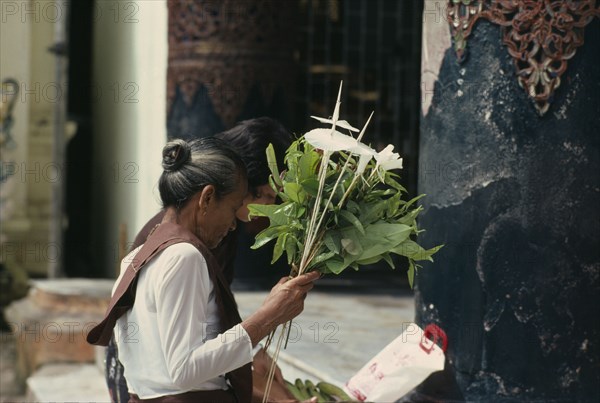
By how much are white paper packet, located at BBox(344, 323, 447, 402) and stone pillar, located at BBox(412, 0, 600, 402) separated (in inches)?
33.6

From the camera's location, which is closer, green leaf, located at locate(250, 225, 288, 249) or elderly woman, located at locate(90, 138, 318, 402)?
elderly woman, located at locate(90, 138, 318, 402)

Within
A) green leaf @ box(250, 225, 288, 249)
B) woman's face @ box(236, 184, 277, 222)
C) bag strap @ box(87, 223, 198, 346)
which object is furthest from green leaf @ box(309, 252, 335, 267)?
woman's face @ box(236, 184, 277, 222)

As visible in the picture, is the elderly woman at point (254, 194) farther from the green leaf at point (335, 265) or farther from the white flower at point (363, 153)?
the white flower at point (363, 153)

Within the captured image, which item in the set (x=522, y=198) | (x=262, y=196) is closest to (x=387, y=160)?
(x=262, y=196)

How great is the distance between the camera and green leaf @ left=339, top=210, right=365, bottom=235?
9.89 feet

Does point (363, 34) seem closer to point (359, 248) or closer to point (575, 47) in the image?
point (575, 47)

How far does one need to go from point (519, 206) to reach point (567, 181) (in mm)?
204

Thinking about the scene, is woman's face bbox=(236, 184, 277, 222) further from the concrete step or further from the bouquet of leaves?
the concrete step

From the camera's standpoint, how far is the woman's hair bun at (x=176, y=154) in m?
2.93

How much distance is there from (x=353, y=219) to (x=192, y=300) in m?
0.52

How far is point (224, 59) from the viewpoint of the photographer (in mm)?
8172

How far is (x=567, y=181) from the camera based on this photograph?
4.32m

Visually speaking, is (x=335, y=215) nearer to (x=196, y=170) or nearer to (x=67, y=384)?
(x=196, y=170)

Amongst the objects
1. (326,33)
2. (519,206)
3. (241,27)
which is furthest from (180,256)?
(326,33)
